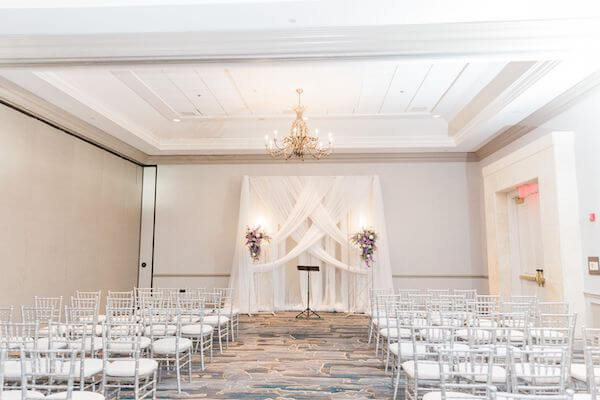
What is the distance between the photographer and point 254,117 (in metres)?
8.09

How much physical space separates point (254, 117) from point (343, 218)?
2826 millimetres

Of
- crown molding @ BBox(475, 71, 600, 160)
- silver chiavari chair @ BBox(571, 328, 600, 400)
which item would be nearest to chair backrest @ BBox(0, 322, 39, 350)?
silver chiavari chair @ BBox(571, 328, 600, 400)

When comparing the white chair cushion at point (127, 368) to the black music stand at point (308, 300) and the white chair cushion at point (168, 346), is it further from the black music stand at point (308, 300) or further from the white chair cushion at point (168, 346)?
the black music stand at point (308, 300)

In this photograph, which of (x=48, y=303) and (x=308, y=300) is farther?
(x=308, y=300)

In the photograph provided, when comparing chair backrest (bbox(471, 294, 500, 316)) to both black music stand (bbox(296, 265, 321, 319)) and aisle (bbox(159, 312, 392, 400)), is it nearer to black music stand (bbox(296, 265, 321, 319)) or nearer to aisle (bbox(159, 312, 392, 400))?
aisle (bbox(159, 312, 392, 400))

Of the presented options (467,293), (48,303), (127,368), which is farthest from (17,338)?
(467,293)

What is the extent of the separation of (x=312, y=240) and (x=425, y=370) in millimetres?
5691

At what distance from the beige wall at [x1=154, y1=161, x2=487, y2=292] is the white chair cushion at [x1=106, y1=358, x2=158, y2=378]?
5.77 m

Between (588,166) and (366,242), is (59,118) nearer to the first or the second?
(366,242)

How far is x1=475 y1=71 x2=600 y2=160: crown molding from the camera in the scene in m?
5.33

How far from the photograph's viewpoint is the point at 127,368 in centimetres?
359

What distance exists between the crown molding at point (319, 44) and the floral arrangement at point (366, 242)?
15.6 feet

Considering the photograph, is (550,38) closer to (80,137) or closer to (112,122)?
(112,122)

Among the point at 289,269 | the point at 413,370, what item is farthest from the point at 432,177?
the point at 413,370
